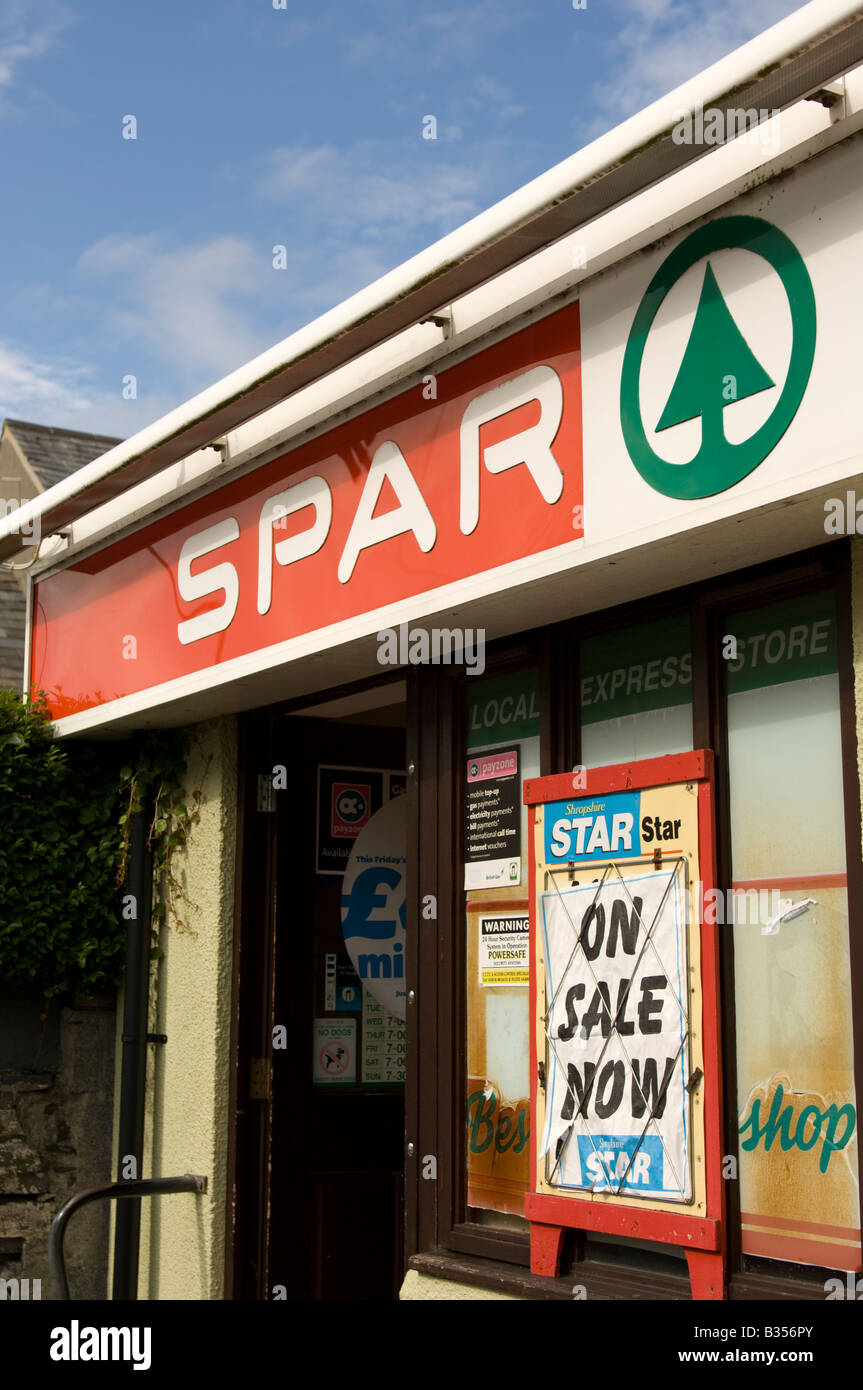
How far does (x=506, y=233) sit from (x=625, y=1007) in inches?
87.4

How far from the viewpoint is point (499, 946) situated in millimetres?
4676

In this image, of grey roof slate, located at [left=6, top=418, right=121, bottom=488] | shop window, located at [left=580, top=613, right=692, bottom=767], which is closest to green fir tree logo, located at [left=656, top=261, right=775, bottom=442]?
shop window, located at [left=580, top=613, right=692, bottom=767]

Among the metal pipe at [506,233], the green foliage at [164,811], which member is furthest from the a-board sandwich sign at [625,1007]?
the green foliage at [164,811]

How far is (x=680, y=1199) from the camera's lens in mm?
3797

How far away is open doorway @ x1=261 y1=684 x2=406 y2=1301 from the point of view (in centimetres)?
602

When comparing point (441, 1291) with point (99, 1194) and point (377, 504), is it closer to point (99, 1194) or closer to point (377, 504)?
point (99, 1194)

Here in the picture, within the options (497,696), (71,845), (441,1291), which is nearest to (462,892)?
(497,696)

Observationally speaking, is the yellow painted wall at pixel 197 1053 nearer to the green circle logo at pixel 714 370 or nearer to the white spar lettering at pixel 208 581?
the white spar lettering at pixel 208 581

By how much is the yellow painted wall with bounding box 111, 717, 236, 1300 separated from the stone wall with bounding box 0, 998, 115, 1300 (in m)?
0.28

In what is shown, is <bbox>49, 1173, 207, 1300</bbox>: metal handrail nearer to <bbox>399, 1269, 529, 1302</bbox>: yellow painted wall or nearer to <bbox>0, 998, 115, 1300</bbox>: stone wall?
<bbox>0, 998, 115, 1300</bbox>: stone wall

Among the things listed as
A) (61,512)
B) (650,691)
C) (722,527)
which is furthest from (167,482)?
(722,527)

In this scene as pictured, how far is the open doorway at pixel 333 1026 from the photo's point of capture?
6016mm
